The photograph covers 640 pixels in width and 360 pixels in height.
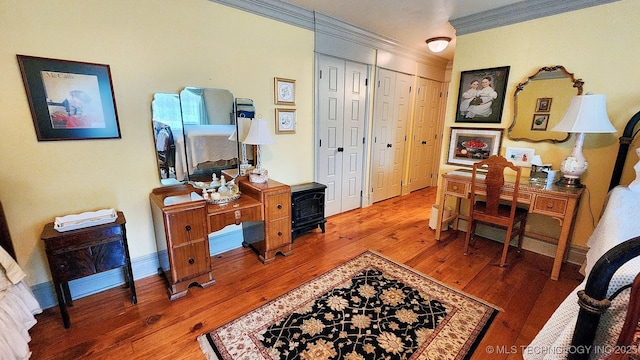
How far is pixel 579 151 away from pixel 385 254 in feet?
6.50

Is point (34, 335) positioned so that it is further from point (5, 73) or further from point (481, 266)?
point (481, 266)

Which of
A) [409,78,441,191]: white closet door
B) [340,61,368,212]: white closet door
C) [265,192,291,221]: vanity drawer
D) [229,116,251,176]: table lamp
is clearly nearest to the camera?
[265,192,291,221]: vanity drawer

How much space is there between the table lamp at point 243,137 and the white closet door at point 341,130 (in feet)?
3.33

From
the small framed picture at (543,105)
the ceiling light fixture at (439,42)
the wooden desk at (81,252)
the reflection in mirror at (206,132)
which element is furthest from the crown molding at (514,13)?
the wooden desk at (81,252)

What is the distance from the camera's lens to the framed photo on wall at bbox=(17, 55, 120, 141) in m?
1.74

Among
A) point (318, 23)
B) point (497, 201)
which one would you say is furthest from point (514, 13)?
point (318, 23)

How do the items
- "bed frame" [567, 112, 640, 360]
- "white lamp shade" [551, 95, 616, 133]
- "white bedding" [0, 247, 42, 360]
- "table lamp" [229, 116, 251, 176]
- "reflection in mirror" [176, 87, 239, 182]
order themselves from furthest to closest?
"table lamp" [229, 116, 251, 176] → "reflection in mirror" [176, 87, 239, 182] → "white lamp shade" [551, 95, 616, 133] → "white bedding" [0, 247, 42, 360] → "bed frame" [567, 112, 640, 360]

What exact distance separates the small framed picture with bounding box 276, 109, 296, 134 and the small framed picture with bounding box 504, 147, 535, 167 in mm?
2430

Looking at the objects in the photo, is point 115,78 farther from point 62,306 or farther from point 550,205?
point 550,205

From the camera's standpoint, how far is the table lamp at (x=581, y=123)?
213 centimetres

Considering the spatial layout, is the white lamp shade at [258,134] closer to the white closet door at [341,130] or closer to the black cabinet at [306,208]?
the black cabinet at [306,208]

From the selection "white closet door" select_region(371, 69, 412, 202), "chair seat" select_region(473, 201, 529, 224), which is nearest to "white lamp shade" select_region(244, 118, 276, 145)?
"white closet door" select_region(371, 69, 412, 202)

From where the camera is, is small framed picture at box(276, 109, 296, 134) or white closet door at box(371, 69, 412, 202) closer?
small framed picture at box(276, 109, 296, 134)

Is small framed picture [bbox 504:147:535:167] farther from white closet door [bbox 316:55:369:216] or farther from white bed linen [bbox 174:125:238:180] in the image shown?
white bed linen [bbox 174:125:238:180]
